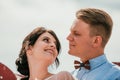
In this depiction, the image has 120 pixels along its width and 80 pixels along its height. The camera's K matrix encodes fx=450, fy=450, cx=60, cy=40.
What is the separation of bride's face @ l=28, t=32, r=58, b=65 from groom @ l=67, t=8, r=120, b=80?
0.35m

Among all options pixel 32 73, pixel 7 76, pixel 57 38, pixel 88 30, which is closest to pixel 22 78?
pixel 32 73

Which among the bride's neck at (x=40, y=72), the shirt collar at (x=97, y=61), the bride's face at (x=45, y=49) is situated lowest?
the bride's neck at (x=40, y=72)

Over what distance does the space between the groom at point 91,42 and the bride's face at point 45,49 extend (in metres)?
0.35

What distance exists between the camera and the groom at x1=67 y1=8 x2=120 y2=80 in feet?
23.4

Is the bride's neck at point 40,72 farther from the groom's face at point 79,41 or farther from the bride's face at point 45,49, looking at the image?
the groom's face at point 79,41

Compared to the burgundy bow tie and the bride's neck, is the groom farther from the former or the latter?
the bride's neck

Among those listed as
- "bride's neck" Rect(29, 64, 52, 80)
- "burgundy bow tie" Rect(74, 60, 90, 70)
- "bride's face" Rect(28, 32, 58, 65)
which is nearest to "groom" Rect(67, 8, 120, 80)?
"burgundy bow tie" Rect(74, 60, 90, 70)

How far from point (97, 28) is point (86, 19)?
236mm

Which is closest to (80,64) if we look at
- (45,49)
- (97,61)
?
(97,61)

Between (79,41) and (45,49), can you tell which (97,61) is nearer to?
(79,41)

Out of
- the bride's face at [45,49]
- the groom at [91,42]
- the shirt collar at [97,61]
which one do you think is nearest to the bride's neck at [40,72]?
the bride's face at [45,49]

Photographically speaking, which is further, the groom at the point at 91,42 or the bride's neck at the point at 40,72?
the bride's neck at the point at 40,72

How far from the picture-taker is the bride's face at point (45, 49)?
7441 mm

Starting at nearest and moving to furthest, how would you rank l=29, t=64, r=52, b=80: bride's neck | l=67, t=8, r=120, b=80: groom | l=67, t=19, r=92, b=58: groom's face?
l=67, t=8, r=120, b=80: groom, l=67, t=19, r=92, b=58: groom's face, l=29, t=64, r=52, b=80: bride's neck
